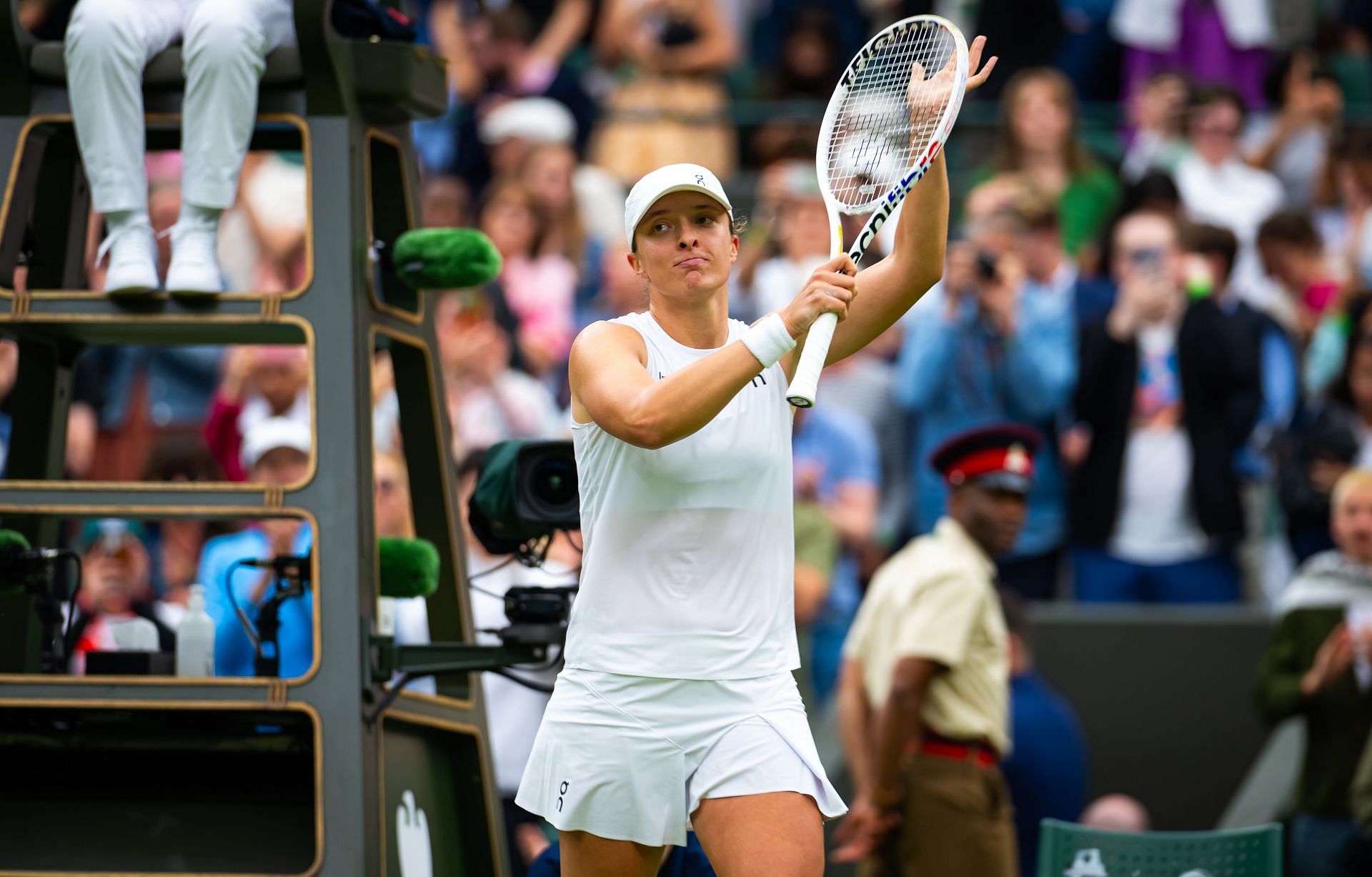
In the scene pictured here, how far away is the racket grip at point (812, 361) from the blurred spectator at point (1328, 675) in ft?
14.7

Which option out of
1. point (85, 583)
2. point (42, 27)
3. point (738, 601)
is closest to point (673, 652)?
point (738, 601)

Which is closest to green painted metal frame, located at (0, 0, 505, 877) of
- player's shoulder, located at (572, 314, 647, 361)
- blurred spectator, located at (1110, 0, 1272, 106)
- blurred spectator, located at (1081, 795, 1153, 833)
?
player's shoulder, located at (572, 314, 647, 361)

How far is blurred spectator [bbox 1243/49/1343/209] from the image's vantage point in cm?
1173

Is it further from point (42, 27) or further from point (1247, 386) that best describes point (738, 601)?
point (42, 27)

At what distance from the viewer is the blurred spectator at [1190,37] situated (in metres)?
12.5

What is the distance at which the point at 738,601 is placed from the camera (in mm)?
4266

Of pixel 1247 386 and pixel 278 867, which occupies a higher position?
pixel 1247 386

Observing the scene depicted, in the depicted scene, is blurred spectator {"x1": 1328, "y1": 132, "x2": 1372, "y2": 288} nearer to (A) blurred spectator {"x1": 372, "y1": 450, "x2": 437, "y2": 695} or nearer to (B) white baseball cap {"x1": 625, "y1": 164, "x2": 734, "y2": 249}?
(A) blurred spectator {"x1": 372, "y1": 450, "x2": 437, "y2": 695}

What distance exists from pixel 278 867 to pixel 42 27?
320 inches

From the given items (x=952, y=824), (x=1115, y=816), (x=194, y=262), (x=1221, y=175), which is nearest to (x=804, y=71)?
(x=1221, y=175)

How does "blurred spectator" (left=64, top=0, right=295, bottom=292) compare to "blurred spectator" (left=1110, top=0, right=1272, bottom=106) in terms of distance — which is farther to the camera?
"blurred spectator" (left=1110, top=0, right=1272, bottom=106)

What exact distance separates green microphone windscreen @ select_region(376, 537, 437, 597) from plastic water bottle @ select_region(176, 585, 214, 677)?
0.48 metres

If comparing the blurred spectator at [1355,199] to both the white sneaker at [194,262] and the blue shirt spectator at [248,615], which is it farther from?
the white sneaker at [194,262]

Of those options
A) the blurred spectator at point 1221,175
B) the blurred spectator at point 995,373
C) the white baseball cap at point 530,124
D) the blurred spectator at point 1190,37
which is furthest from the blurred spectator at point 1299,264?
the white baseball cap at point 530,124
